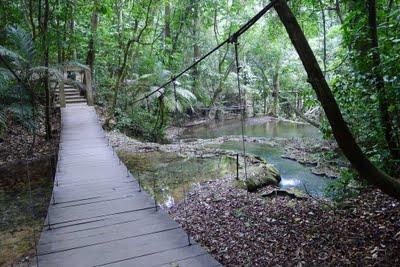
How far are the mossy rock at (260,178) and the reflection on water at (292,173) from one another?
37cm

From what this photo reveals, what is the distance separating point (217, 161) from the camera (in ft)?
20.1

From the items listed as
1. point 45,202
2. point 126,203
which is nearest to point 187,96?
point 45,202

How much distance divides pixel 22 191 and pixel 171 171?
208 cm

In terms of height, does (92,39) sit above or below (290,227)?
above

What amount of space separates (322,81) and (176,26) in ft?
33.1

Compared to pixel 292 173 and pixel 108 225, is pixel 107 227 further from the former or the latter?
pixel 292 173

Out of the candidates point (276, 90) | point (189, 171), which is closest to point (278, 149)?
point (189, 171)

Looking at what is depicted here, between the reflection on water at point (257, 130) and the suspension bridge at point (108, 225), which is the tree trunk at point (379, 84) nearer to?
the suspension bridge at point (108, 225)

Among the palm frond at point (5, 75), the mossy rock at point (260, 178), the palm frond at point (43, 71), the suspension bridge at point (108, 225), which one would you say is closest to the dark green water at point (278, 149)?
the mossy rock at point (260, 178)

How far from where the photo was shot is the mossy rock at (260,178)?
14.8 feet

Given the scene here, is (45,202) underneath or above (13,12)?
underneath

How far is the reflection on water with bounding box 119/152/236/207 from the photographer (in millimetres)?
4594

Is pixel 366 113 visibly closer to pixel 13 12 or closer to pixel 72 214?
pixel 72 214

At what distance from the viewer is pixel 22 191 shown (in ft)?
14.6
